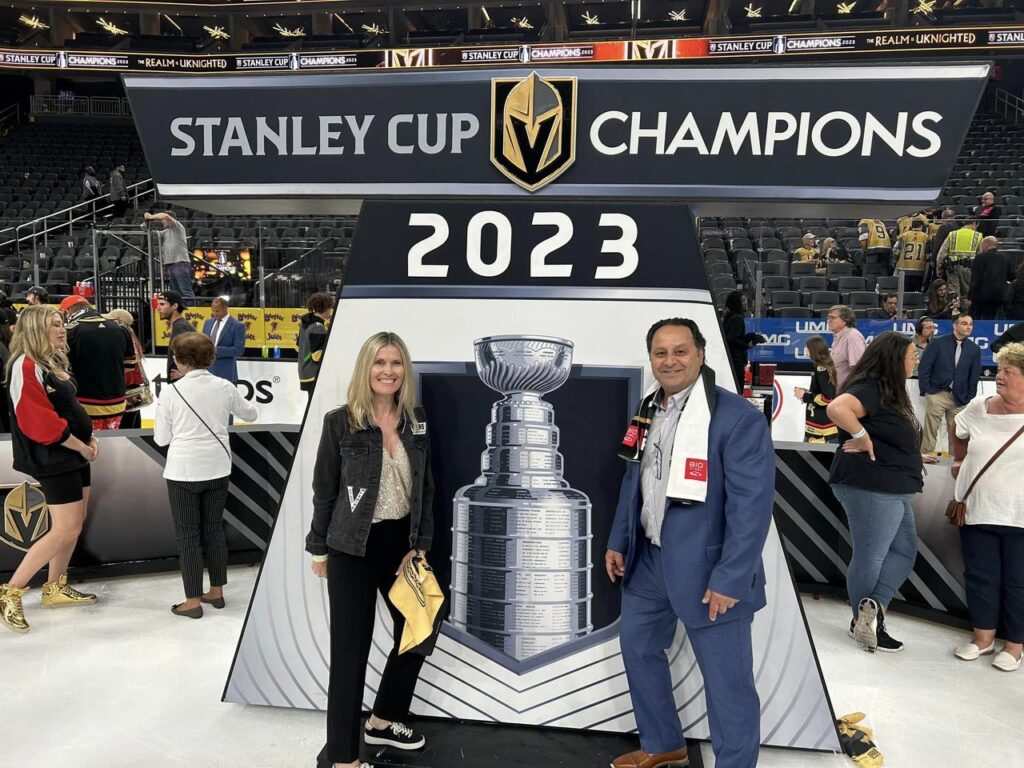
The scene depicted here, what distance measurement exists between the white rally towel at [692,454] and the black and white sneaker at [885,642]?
2103 mm

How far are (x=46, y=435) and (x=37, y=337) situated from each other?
1.56 ft

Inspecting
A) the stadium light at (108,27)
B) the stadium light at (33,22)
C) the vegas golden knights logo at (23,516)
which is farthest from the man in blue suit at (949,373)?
the stadium light at (33,22)

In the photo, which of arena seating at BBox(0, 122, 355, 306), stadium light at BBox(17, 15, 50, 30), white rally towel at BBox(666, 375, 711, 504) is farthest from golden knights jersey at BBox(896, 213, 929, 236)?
stadium light at BBox(17, 15, 50, 30)

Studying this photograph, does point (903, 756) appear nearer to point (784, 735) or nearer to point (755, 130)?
point (784, 735)

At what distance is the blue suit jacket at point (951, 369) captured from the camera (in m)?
7.18

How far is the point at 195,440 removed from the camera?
12.8 ft

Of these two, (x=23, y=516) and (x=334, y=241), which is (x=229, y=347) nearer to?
(x=23, y=516)

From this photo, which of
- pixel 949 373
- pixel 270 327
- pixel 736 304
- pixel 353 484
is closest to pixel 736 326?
pixel 736 304

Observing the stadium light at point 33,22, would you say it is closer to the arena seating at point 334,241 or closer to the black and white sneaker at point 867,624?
the arena seating at point 334,241

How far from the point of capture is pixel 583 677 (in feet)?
9.55

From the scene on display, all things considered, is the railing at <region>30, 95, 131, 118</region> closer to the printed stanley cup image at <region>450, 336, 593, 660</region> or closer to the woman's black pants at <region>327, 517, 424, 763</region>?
the printed stanley cup image at <region>450, 336, 593, 660</region>

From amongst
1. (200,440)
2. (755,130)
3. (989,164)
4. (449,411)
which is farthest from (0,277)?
(989,164)

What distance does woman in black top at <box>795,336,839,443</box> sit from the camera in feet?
20.4

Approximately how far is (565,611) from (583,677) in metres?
0.26
